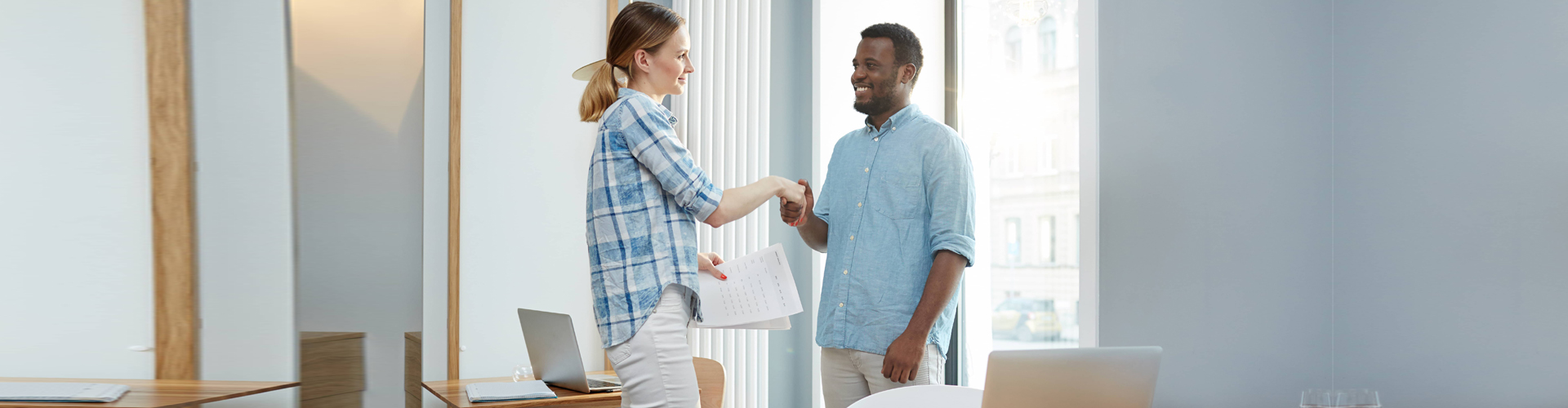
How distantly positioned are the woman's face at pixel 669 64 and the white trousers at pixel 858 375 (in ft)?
2.47

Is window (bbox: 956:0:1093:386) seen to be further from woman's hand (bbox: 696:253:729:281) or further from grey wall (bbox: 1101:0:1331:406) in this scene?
woman's hand (bbox: 696:253:729:281)

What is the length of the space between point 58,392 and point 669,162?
1549 millimetres

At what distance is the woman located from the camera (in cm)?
143

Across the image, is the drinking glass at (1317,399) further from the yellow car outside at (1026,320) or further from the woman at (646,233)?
the woman at (646,233)

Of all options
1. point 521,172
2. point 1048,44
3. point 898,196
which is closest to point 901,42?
point 898,196

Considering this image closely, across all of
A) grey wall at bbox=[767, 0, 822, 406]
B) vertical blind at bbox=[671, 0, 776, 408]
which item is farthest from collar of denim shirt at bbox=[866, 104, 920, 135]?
grey wall at bbox=[767, 0, 822, 406]

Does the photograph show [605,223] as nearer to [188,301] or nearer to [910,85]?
[910,85]

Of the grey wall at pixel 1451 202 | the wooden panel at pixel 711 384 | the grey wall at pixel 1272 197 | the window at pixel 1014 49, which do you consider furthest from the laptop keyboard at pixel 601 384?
the grey wall at pixel 1451 202

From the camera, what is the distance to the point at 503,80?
3.12 m

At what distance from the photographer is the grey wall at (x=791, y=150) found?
352 cm

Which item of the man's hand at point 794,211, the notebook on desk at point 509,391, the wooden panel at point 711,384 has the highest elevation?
the man's hand at point 794,211

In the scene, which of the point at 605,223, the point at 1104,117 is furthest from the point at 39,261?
the point at 1104,117

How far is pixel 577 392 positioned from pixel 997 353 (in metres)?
1.56

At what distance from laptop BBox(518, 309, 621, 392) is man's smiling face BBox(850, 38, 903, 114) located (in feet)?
3.32
